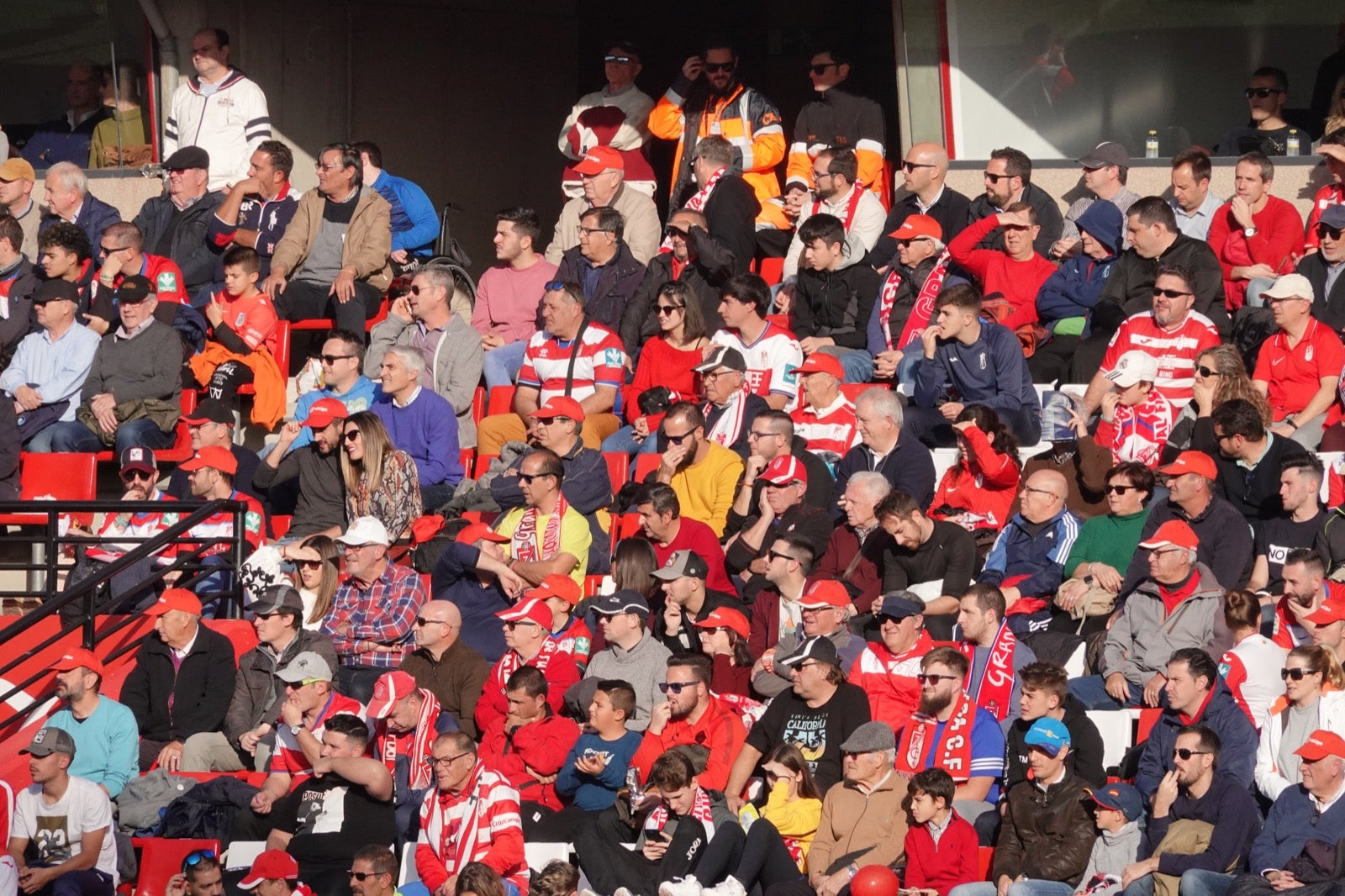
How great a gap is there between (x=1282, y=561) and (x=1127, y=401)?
1.31 metres

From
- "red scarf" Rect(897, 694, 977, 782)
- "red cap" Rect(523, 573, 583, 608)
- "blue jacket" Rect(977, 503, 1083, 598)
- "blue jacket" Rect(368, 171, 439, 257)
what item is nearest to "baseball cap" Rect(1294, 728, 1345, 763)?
"red scarf" Rect(897, 694, 977, 782)

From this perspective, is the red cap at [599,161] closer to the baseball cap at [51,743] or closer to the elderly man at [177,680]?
the elderly man at [177,680]

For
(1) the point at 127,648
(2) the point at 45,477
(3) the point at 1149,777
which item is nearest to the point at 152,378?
(2) the point at 45,477

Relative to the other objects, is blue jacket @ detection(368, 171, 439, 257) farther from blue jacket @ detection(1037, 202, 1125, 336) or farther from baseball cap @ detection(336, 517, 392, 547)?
blue jacket @ detection(1037, 202, 1125, 336)

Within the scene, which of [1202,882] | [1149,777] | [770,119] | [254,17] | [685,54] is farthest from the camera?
[685,54]

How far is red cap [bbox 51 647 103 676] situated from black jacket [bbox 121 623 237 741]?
0.92ft

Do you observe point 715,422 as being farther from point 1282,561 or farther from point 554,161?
point 554,161

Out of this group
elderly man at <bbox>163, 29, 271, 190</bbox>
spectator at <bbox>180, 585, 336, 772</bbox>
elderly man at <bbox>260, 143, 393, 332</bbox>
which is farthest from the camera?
elderly man at <bbox>163, 29, 271, 190</bbox>

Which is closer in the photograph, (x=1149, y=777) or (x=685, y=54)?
(x=1149, y=777)

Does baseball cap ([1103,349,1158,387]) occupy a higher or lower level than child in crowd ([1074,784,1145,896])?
higher

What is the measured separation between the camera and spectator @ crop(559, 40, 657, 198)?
47.0ft

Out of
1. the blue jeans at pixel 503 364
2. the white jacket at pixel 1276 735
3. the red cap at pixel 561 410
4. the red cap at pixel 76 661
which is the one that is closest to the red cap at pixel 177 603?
the red cap at pixel 76 661

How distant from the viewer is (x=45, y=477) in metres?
12.1

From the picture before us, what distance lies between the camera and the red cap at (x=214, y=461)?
11547 millimetres
